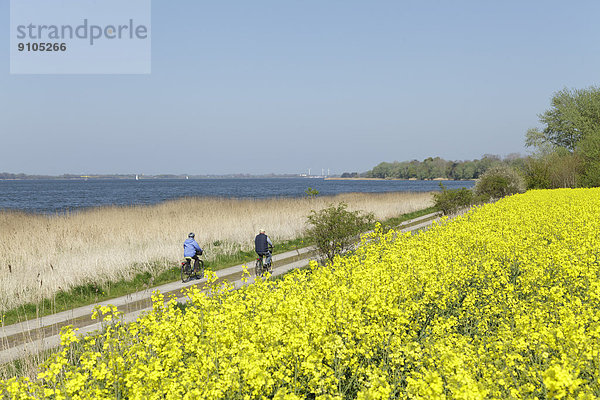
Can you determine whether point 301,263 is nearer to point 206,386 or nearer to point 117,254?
point 117,254

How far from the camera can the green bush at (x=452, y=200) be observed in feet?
94.9

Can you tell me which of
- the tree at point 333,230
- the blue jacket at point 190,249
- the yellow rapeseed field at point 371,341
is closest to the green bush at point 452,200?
the tree at point 333,230

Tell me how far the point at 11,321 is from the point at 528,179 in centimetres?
4634

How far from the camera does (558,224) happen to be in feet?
43.2

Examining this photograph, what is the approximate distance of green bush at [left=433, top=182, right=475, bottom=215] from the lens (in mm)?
28938

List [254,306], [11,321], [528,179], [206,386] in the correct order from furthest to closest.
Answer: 1. [528,179]
2. [11,321]
3. [254,306]
4. [206,386]

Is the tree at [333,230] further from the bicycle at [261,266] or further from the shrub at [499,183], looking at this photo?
the shrub at [499,183]

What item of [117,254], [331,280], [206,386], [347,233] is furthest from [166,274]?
[206,386]

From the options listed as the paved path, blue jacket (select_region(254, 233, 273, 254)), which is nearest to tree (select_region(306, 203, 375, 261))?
the paved path

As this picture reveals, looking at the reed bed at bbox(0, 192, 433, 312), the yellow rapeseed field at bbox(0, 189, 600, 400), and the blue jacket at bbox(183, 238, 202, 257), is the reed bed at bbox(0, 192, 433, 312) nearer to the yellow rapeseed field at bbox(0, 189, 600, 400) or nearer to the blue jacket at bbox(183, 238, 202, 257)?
the blue jacket at bbox(183, 238, 202, 257)

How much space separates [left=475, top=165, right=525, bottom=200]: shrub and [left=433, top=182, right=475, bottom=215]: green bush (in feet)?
29.0

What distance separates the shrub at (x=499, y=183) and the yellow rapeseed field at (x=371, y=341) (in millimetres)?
30720

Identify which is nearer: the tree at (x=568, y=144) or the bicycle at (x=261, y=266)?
the bicycle at (x=261, y=266)

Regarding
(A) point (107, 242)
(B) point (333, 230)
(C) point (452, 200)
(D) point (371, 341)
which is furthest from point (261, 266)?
(C) point (452, 200)
